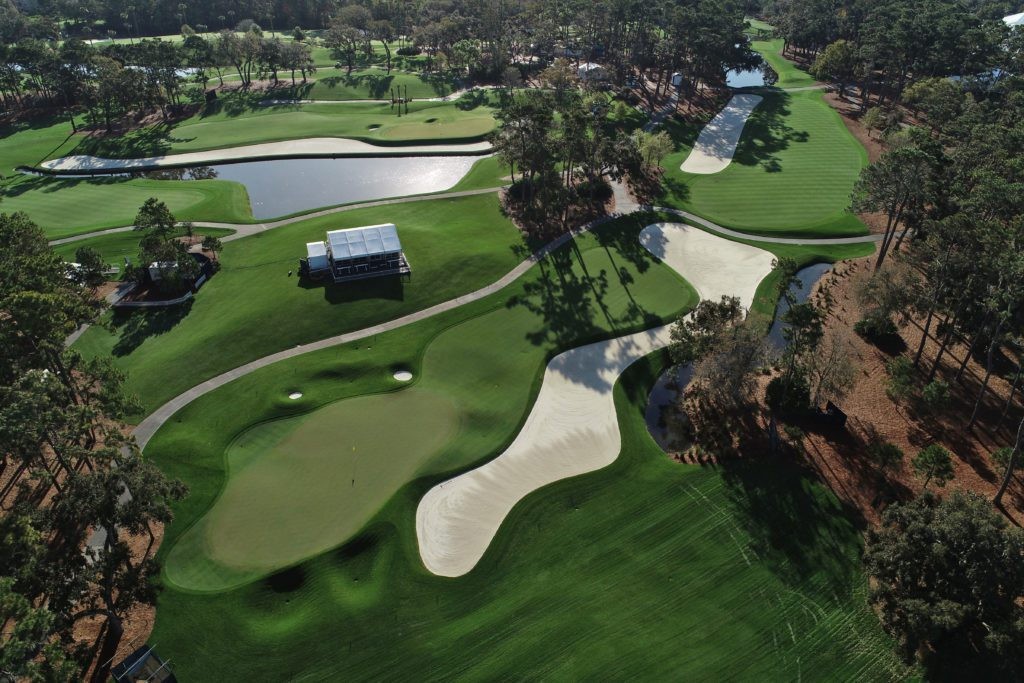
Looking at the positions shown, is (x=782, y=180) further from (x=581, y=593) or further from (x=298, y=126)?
(x=298, y=126)

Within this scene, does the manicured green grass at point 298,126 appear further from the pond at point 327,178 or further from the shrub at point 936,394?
the shrub at point 936,394

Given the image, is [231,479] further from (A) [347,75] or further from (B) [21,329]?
(A) [347,75]

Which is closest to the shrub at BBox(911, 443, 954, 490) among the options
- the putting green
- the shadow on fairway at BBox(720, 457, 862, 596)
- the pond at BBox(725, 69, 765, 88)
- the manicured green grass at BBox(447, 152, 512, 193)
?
the shadow on fairway at BBox(720, 457, 862, 596)

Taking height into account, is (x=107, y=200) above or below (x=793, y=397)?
below

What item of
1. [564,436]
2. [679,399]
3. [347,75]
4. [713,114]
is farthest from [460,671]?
[347,75]

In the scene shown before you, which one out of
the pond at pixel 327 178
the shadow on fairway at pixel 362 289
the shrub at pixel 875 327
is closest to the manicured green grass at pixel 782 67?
the pond at pixel 327 178

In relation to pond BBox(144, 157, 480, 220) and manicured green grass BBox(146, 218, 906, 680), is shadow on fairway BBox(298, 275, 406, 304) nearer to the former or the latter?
manicured green grass BBox(146, 218, 906, 680)

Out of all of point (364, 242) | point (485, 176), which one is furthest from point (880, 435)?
point (485, 176)
